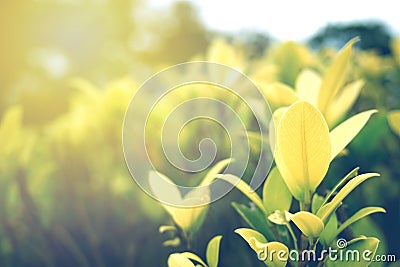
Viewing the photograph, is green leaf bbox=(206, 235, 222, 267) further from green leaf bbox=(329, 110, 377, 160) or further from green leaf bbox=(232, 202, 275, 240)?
green leaf bbox=(329, 110, 377, 160)

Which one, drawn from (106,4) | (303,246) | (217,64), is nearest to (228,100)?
(217,64)

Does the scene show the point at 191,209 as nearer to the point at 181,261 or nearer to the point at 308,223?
the point at 181,261

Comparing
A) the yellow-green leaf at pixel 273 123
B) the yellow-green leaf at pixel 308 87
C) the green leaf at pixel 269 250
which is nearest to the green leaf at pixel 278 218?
the green leaf at pixel 269 250

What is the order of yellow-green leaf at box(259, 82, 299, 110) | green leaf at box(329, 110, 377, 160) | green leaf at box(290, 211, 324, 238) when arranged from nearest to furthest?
green leaf at box(290, 211, 324, 238) < green leaf at box(329, 110, 377, 160) < yellow-green leaf at box(259, 82, 299, 110)

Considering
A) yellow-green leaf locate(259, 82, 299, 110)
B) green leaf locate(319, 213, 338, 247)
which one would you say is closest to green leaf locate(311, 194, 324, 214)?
green leaf locate(319, 213, 338, 247)

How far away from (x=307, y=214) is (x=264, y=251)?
99mm

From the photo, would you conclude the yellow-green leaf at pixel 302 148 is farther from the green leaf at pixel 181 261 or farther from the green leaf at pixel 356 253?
the green leaf at pixel 181 261

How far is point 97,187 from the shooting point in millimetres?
1777

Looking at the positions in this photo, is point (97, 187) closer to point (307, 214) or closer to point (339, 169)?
point (339, 169)

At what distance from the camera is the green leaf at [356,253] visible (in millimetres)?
881

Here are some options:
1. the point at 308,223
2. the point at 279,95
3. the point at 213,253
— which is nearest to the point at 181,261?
the point at 213,253

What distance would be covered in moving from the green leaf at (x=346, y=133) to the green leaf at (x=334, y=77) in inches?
8.3

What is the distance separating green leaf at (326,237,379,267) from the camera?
881mm

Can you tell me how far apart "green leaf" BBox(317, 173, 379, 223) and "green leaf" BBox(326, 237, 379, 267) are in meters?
0.08
